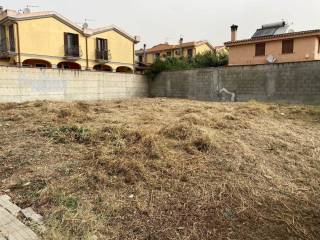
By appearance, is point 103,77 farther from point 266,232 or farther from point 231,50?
point 266,232

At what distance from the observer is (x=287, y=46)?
14.2 m

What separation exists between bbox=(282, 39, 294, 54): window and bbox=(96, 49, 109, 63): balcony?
11.9 m

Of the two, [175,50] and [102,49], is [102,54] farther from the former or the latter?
[175,50]

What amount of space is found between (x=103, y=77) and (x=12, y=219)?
36.2 ft

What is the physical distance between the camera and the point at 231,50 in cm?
1631

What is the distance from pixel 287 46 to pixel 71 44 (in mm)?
13597

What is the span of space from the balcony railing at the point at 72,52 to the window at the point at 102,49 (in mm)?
1459

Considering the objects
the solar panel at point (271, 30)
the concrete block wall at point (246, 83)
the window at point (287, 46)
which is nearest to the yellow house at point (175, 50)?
the solar panel at point (271, 30)

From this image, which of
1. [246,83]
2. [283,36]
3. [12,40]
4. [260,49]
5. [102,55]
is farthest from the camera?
[102,55]

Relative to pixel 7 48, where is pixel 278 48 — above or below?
below

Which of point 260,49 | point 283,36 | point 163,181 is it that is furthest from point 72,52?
point 163,181

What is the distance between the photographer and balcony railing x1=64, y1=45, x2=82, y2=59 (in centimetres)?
1705

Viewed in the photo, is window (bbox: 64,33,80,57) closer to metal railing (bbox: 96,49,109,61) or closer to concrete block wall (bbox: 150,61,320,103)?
metal railing (bbox: 96,49,109,61)

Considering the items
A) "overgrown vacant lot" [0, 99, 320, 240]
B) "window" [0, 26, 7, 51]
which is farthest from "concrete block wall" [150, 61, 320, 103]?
"window" [0, 26, 7, 51]
